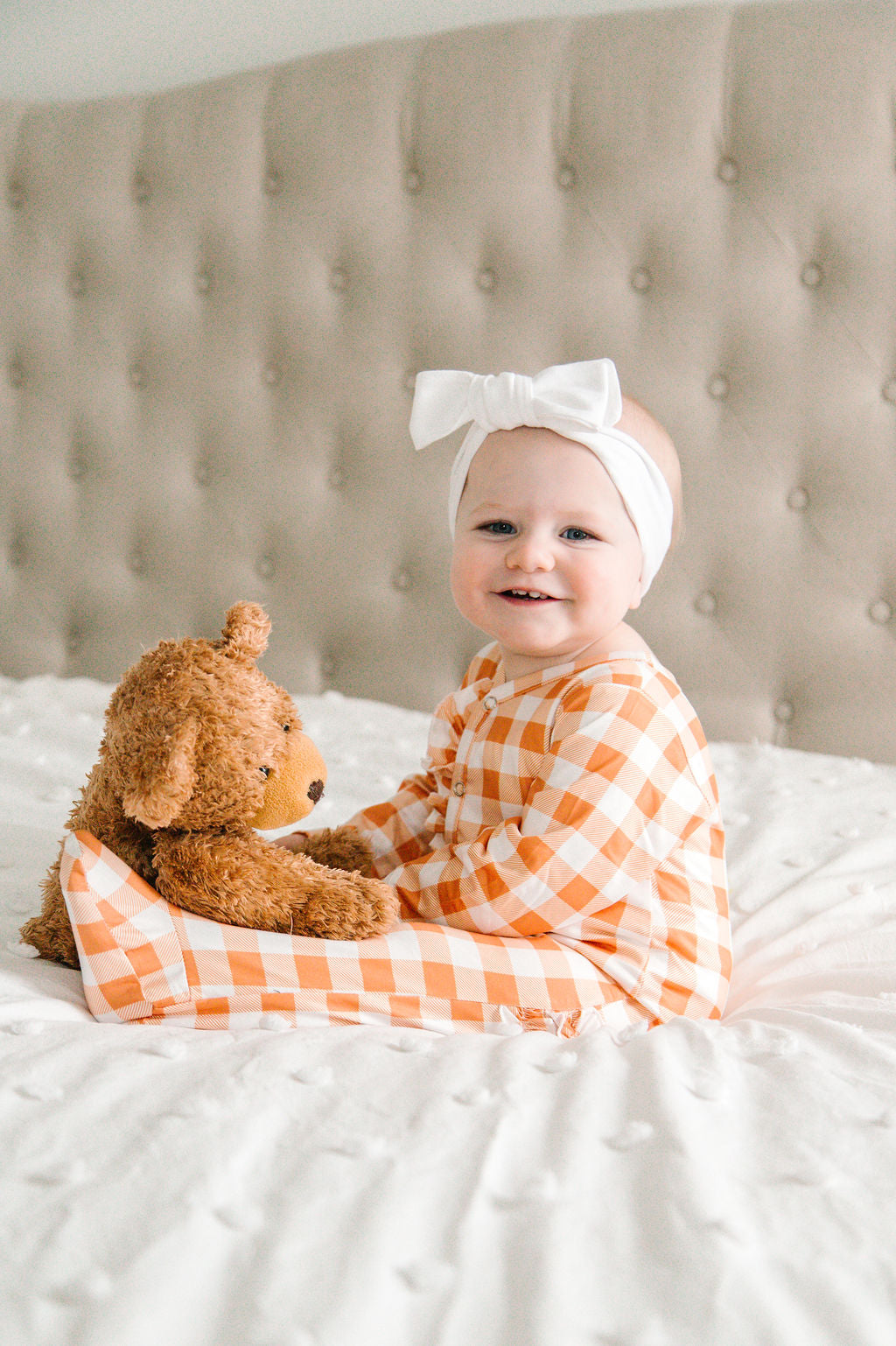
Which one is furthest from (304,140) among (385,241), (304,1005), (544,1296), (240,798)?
(544,1296)

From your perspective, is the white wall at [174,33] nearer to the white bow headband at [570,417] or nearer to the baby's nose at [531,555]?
the white bow headband at [570,417]

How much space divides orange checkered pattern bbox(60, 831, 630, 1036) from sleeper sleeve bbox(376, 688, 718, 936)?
71 mm

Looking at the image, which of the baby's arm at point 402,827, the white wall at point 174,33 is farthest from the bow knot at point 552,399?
the white wall at point 174,33

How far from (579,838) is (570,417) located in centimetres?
37

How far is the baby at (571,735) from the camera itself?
2.79 ft

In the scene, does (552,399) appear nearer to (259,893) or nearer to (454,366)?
(259,893)

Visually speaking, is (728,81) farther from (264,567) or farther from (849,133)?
(264,567)

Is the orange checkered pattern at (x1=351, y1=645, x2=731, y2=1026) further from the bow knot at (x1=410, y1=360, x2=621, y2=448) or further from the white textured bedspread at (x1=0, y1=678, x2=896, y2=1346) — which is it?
the bow knot at (x1=410, y1=360, x2=621, y2=448)

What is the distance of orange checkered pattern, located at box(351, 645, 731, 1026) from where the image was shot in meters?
0.84

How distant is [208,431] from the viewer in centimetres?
183

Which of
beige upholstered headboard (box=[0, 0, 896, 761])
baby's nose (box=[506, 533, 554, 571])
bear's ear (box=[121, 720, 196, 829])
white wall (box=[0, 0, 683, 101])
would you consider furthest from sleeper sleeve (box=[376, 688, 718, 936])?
white wall (box=[0, 0, 683, 101])

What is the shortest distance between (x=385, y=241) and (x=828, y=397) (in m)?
0.76

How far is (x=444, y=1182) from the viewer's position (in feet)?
1.76

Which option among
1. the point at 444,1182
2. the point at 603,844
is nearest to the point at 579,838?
the point at 603,844
